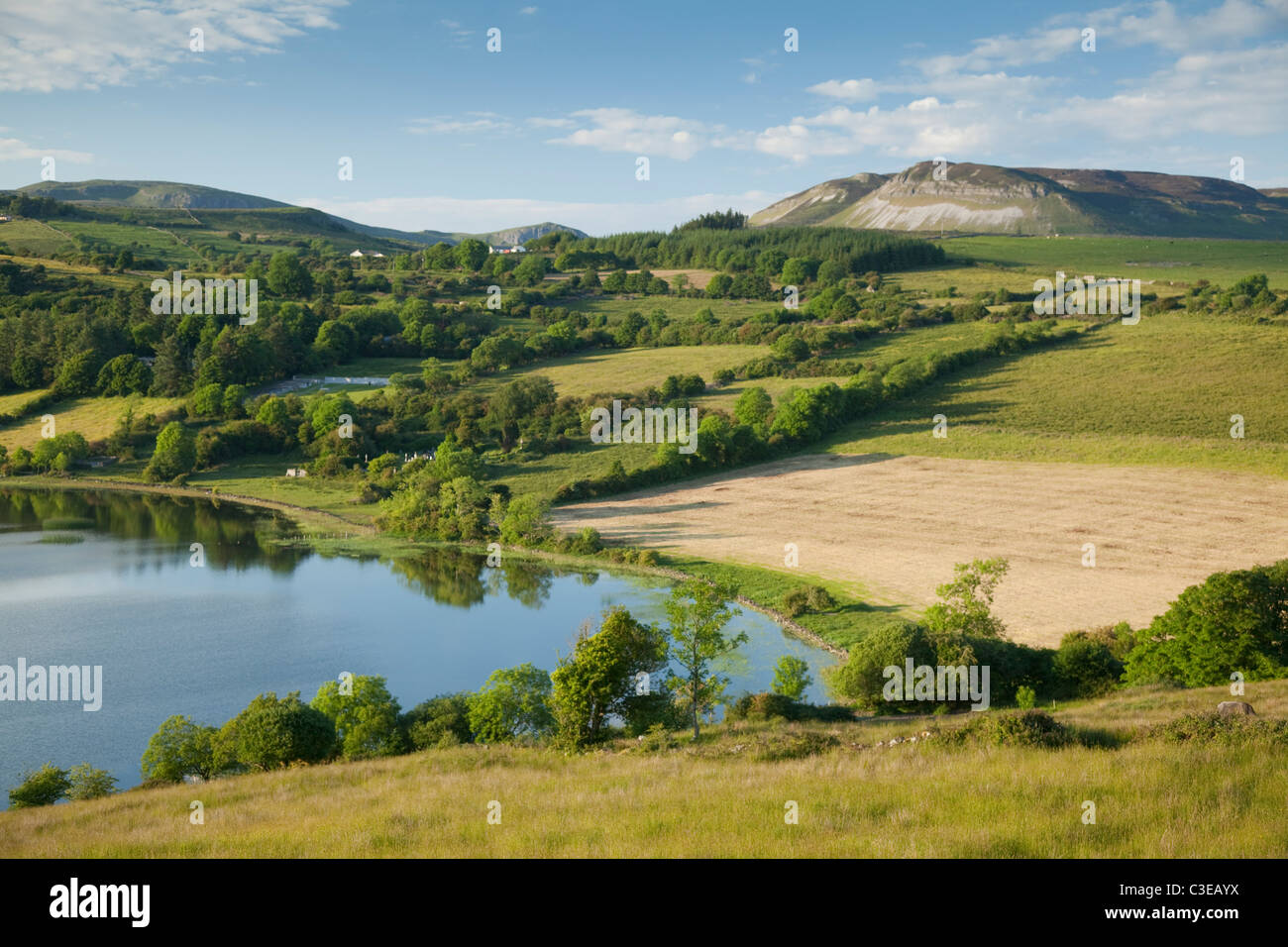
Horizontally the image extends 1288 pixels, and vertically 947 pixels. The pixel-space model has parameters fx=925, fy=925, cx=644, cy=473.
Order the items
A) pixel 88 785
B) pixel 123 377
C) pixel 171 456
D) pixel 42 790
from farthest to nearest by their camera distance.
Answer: pixel 123 377 → pixel 171 456 → pixel 88 785 → pixel 42 790

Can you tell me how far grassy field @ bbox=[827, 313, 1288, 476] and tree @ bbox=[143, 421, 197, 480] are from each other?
54382 mm

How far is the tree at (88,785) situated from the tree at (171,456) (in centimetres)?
5610

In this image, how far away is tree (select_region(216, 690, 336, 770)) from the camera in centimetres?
2591

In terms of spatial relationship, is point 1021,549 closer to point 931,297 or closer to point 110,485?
point 110,485

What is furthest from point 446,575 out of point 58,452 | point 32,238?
point 32,238

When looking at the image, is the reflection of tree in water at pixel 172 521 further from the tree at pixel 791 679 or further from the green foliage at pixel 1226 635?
the green foliage at pixel 1226 635

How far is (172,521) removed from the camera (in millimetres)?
67375

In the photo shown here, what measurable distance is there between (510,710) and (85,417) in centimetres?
7885

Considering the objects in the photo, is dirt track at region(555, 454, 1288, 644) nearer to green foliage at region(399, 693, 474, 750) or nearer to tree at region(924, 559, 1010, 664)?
tree at region(924, 559, 1010, 664)

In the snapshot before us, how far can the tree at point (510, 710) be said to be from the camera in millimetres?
28641

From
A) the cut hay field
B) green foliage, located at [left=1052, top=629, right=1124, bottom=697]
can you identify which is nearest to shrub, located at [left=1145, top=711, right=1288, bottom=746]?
green foliage, located at [left=1052, top=629, right=1124, bottom=697]

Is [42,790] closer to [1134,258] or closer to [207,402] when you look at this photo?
[207,402]

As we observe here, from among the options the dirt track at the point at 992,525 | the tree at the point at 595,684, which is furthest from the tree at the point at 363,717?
the dirt track at the point at 992,525

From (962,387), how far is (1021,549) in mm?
40890
